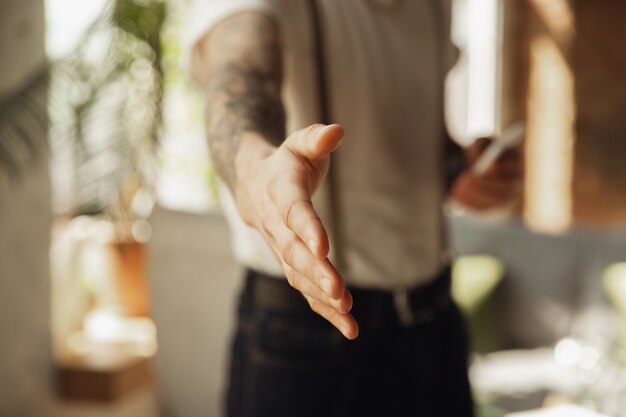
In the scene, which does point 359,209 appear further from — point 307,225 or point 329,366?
point 307,225

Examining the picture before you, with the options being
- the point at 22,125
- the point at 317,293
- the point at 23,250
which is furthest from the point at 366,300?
the point at 23,250

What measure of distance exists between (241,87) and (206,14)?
0.17 metres

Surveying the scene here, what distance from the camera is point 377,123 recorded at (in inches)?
41.7

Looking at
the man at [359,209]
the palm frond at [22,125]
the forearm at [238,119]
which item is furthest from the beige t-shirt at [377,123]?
the palm frond at [22,125]

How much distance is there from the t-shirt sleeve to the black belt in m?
0.31

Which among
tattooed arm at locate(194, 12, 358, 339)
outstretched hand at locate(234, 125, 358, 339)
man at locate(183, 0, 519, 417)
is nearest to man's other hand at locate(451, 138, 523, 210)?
man at locate(183, 0, 519, 417)

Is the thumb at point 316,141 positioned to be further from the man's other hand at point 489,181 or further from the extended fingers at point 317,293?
the man's other hand at point 489,181

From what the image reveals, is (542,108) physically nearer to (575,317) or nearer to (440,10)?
(575,317)

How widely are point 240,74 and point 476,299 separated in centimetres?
295

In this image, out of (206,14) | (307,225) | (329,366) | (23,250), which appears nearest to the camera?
(307,225)

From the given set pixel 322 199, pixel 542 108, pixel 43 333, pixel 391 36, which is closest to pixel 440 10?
pixel 391 36

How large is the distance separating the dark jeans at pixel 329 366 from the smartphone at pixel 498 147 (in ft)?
0.84

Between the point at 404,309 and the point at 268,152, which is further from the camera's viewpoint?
the point at 404,309

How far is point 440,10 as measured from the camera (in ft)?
3.95
